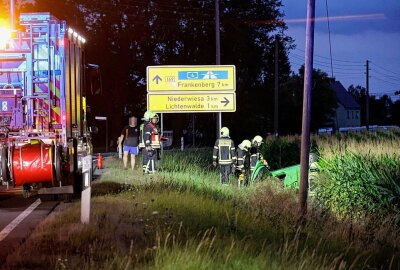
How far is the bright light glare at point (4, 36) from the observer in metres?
11.8

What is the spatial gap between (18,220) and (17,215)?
590mm

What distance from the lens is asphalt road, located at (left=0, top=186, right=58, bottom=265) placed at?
826 centimetres

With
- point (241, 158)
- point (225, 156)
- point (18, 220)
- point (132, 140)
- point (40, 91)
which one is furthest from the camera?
point (132, 140)

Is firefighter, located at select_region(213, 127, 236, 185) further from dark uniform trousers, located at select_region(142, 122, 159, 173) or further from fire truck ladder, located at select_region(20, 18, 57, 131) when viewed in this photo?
fire truck ladder, located at select_region(20, 18, 57, 131)

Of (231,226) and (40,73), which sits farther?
(40,73)

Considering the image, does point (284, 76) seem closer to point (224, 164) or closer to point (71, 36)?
point (224, 164)

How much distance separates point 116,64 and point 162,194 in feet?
124

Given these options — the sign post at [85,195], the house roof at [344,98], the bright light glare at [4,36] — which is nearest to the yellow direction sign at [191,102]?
the bright light glare at [4,36]

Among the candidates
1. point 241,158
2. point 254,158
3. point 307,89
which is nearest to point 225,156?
point 241,158

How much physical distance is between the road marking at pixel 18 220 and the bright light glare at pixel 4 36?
305 centimetres

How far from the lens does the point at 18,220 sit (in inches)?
400

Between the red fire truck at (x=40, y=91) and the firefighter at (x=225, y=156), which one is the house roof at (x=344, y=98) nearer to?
the firefighter at (x=225, y=156)

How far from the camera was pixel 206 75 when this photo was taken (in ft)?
60.9

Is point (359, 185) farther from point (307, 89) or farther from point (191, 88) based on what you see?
point (191, 88)
